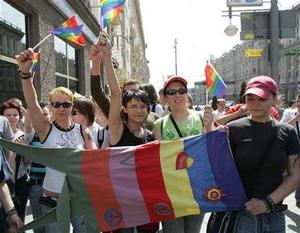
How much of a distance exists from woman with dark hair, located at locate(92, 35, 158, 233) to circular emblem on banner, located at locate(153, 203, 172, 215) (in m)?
0.34

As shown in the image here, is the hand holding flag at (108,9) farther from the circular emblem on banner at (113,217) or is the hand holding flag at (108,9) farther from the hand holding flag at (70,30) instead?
the circular emblem on banner at (113,217)

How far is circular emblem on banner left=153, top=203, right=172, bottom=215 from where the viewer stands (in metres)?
3.41

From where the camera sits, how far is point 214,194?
3.30 m

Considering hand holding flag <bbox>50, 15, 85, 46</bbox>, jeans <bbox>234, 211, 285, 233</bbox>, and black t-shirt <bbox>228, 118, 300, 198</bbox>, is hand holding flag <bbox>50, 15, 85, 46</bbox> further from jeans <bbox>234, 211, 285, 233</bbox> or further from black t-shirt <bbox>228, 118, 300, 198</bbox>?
jeans <bbox>234, 211, 285, 233</bbox>

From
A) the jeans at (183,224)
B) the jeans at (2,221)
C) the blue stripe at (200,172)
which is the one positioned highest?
the blue stripe at (200,172)

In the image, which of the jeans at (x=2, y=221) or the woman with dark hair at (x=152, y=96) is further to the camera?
the woman with dark hair at (x=152, y=96)

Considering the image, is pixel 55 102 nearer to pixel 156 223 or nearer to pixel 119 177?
pixel 119 177

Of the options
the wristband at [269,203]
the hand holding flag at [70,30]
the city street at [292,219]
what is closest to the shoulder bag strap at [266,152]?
the wristband at [269,203]

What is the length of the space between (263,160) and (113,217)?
1.23m

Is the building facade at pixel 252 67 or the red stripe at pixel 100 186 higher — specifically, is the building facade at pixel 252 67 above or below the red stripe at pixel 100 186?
above

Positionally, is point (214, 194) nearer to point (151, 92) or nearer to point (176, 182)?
point (176, 182)

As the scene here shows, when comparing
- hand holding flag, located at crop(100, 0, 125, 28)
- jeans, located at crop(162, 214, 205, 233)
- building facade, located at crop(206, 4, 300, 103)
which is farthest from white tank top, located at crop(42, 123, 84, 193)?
building facade, located at crop(206, 4, 300, 103)

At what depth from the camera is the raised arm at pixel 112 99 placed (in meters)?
3.65

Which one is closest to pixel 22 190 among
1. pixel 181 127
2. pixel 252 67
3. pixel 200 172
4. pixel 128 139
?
pixel 128 139
